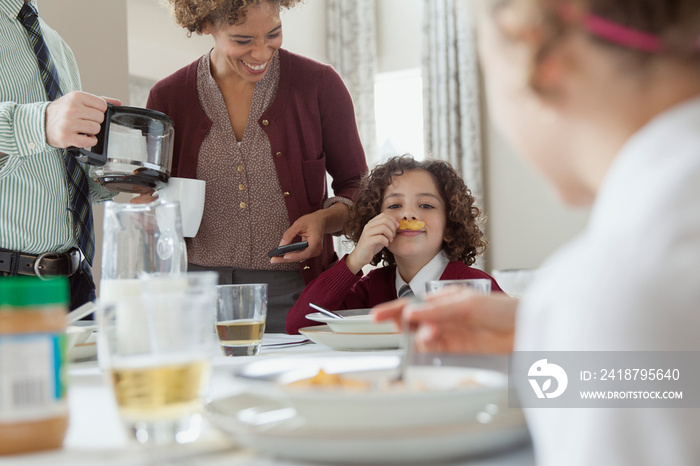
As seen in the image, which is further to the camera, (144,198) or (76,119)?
(144,198)

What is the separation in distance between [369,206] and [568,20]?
161 centimetres

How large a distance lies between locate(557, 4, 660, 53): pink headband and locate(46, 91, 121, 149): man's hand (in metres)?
1.09

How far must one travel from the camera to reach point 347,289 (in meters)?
1.78

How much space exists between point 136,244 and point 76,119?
0.55m

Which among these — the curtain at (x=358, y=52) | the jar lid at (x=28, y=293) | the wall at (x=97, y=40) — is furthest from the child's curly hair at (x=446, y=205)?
the curtain at (x=358, y=52)

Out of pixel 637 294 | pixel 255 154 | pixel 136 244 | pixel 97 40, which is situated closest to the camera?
pixel 637 294

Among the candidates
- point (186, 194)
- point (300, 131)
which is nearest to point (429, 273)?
point (300, 131)

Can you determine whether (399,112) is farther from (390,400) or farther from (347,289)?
(390,400)

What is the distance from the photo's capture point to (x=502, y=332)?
1.95 feet

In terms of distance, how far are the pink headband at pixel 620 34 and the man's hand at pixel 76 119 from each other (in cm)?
109

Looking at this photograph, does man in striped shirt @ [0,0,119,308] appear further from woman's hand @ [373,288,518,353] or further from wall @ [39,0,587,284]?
woman's hand @ [373,288,518,353]

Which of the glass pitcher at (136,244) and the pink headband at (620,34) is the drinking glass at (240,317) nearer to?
the glass pitcher at (136,244)

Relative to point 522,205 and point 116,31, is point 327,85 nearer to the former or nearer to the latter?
point 116,31

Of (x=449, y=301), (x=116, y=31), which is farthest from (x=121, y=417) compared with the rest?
(x=116, y=31)
